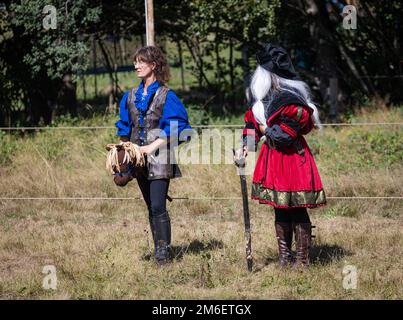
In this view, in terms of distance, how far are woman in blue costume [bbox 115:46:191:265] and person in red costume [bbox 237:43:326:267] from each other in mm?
567

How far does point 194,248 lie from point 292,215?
1.20m

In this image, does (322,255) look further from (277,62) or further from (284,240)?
(277,62)

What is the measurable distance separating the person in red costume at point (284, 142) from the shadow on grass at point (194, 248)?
1.00m

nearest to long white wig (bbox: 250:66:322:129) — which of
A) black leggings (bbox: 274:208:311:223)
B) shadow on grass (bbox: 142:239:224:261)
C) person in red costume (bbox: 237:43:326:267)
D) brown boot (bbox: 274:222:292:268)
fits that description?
person in red costume (bbox: 237:43:326:267)

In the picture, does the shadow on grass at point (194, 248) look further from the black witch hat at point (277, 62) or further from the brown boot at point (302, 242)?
the black witch hat at point (277, 62)

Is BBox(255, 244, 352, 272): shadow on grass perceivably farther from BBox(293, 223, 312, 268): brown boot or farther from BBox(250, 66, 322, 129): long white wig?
BBox(250, 66, 322, 129): long white wig

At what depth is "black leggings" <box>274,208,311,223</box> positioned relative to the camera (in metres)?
5.25

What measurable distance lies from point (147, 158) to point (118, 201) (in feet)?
9.45

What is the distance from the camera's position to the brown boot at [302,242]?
17.2 feet

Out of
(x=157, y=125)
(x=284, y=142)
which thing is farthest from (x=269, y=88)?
(x=157, y=125)

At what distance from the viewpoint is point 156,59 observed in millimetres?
5336

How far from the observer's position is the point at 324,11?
13.1 m

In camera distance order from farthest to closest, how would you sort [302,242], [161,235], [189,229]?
[189,229] → [161,235] → [302,242]

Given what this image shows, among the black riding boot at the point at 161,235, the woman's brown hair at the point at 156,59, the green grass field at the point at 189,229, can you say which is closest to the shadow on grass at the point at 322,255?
the green grass field at the point at 189,229
